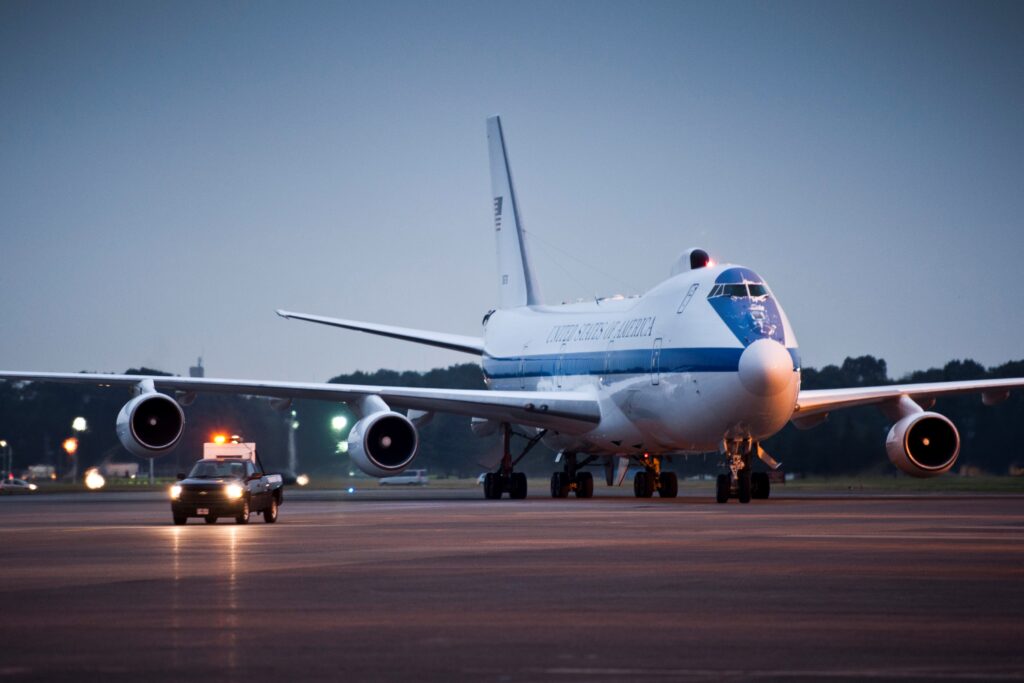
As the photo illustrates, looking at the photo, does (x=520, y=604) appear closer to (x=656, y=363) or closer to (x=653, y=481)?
(x=656, y=363)

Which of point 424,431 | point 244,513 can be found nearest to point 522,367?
point 244,513

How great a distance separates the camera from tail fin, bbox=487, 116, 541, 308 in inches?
2244

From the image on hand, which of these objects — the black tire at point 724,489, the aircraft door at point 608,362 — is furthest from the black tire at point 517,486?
the black tire at point 724,489

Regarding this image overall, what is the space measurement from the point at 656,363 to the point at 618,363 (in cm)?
239

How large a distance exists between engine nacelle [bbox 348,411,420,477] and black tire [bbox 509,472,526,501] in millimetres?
3948

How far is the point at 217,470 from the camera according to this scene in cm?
3319

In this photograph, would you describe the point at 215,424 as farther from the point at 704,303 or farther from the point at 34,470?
the point at 704,303

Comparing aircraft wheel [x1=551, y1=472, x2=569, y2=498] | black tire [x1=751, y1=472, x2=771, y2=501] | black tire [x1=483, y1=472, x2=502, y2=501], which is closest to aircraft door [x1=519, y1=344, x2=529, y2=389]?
aircraft wheel [x1=551, y1=472, x2=569, y2=498]

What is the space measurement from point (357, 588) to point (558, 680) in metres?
6.48

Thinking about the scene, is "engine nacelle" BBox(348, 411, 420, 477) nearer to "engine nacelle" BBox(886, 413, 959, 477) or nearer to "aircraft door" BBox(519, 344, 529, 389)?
"aircraft door" BBox(519, 344, 529, 389)

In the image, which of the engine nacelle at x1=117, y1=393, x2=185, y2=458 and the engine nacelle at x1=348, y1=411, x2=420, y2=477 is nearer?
the engine nacelle at x1=348, y1=411, x2=420, y2=477

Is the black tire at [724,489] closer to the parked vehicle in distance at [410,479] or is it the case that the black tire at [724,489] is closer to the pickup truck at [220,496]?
the pickup truck at [220,496]

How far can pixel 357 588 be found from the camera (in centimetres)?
1642

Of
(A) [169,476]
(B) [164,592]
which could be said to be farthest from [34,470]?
(B) [164,592]
